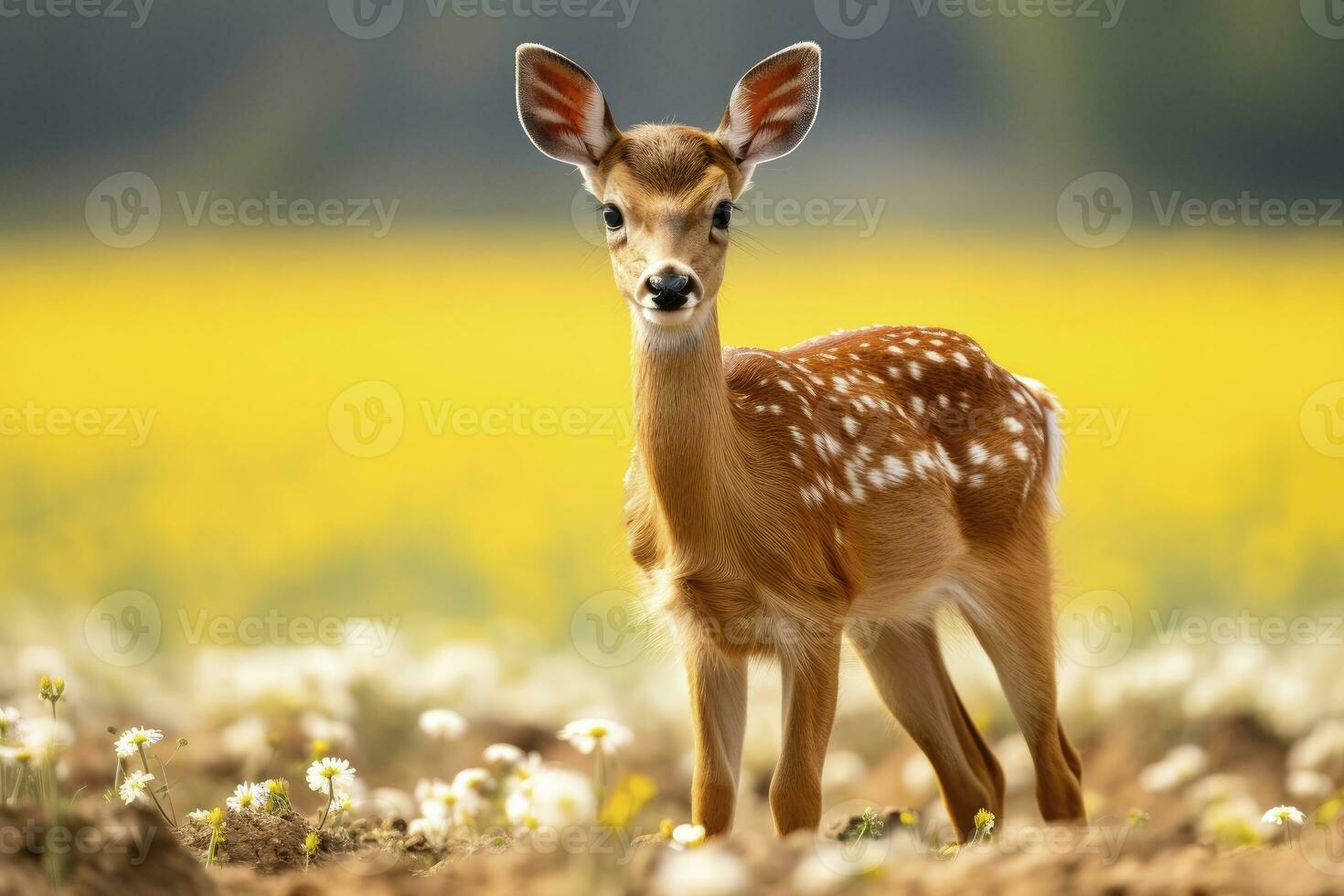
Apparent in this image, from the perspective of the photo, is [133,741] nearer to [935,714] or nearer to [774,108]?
[774,108]

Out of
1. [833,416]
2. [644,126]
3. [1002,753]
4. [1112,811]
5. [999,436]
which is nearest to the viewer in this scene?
[644,126]

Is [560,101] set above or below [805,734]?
above

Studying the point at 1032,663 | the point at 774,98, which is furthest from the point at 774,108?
the point at 1032,663

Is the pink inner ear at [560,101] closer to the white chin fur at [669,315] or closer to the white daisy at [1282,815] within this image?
the white chin fur at [669,315]

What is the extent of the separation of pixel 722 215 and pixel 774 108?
0.43 meters

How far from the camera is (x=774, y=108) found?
154 inches

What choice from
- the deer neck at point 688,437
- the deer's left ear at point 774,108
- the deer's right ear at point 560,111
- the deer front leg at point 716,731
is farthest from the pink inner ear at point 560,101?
the deer front leg at point 716,731

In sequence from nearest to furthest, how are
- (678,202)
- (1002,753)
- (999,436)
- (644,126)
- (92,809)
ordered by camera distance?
(92,809) < (678,202) < (644,126) < (999,436) < (1002,753)

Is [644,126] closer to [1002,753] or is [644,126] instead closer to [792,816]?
[792,816]

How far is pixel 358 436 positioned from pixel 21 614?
60.9 inches

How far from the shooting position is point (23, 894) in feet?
8.38

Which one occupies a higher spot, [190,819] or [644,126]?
[644,126]

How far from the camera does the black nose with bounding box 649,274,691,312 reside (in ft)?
11.1

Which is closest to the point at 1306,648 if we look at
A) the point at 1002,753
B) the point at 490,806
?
the point at 1002,753
